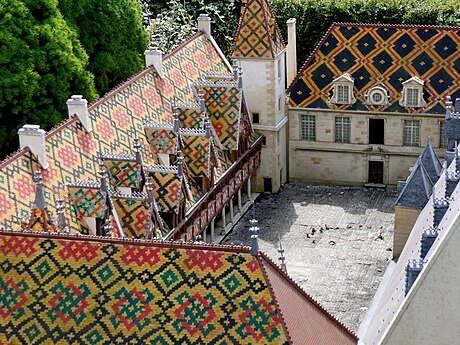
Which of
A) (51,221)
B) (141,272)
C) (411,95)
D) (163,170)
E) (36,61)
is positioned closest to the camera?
(141,272)

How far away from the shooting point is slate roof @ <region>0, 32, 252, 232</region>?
147 ft

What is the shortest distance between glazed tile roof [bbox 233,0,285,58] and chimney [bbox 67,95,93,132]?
14628 mm

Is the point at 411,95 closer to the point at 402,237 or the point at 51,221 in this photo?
the point at 402,237

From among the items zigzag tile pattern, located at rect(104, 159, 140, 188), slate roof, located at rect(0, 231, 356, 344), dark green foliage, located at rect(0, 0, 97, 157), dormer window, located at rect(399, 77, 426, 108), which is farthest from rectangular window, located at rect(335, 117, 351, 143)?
slate roof, located at rect(0, 231, 356, 344)

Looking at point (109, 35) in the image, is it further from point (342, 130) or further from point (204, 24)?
point (342, 130)

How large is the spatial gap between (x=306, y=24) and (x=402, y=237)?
2632cm

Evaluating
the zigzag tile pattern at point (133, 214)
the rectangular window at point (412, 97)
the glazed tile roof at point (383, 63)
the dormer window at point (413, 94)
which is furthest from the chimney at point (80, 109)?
the rectangular window at point (412, 97)

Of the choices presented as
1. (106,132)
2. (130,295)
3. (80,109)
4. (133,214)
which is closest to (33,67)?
(106,132)

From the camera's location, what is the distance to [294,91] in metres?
64.6

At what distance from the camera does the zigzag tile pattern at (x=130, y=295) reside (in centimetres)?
3138

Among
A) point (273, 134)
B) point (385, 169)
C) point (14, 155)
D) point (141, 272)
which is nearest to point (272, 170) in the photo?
point (273, 134)

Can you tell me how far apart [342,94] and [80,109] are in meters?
18.8

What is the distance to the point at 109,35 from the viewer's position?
64.0 meters

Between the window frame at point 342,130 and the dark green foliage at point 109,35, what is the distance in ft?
39.3
